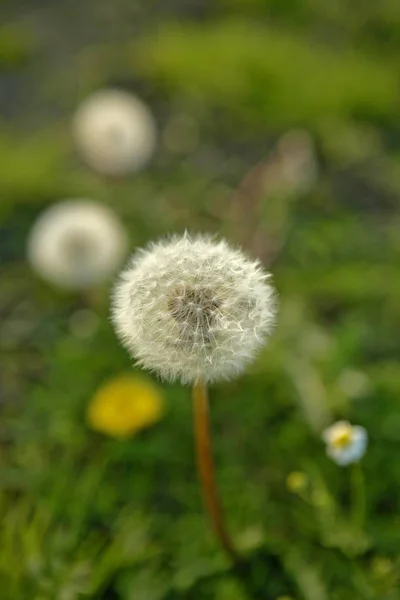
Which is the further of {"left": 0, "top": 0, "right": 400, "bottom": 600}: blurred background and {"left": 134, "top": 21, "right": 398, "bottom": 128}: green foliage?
{"left": 134, "top": 21, "right": 398, "bottom": 128}: green foliage

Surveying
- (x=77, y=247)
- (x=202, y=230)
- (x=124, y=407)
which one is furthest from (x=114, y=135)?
(x=124, y=407)

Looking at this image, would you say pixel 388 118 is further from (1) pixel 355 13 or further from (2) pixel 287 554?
(2) pixel 287 554

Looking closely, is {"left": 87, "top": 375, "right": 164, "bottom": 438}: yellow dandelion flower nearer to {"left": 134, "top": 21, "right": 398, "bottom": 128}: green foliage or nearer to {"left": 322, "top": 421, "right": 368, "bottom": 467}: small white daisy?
{"left": 322, "top": 421, "right": 368, "bottom": 467}: small white daisy

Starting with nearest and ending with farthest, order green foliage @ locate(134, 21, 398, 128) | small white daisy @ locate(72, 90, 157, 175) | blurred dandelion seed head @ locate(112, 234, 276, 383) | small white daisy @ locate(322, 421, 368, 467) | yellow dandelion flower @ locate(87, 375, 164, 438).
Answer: blurred dandelion seed head @ locate(112, 234, 276, 383) → small white daisy @ locate(322, 421, 368, 467) → yellow dandelion flower @ locate(87, 375, 164, 438) → small white daisy @ locate(72, 90, 157, 175) → green foliage @ locate(134, 21, 398, 128)

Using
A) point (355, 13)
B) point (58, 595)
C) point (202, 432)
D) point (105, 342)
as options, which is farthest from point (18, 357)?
point (355, 13)

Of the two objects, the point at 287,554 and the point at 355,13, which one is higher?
the point at 355,13

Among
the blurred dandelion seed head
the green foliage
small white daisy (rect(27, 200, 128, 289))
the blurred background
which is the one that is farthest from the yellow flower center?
the green foliage

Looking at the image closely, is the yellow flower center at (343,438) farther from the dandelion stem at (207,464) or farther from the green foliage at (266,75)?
the green foliage at (266,75)
